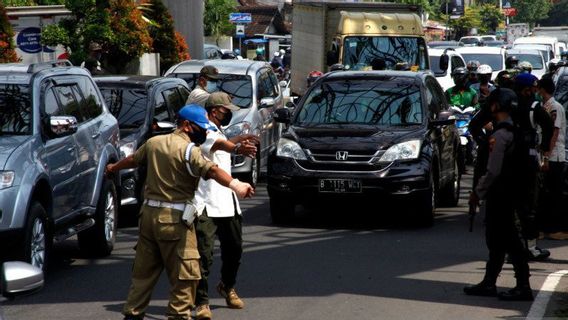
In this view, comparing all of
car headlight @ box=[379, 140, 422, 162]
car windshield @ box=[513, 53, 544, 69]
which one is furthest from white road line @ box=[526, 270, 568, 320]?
car windshield @ box=[513, 53, 544, 69]

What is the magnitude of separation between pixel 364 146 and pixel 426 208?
Answer: 1079 mm

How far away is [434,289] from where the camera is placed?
10789 millimetres

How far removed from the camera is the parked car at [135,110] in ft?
48.1

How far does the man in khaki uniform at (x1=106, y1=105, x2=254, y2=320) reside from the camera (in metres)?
8.26

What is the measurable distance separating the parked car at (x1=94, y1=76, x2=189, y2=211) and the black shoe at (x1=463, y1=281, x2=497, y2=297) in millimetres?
4995

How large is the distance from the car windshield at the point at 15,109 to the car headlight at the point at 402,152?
4.67 meters

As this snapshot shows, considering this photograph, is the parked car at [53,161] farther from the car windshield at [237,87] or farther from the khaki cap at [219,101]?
the car windshield at [237,87]

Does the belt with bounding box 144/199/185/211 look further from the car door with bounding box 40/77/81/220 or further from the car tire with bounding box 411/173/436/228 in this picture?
the car tire with bounding box 411/173/436/228

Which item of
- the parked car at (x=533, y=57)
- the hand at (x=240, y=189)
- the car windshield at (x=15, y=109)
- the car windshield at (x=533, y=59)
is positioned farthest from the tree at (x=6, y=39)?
the car windshield at (x=533, y=59)

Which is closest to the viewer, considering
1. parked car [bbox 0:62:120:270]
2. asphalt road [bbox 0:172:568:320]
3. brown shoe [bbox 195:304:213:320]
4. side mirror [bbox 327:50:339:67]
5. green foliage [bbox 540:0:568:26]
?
brown shoe [bbox 195:304:213:320]

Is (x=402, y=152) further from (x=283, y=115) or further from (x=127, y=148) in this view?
(x=127, y=148)

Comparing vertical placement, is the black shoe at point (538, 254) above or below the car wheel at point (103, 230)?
below

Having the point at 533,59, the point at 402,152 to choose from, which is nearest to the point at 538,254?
the point at 402,152

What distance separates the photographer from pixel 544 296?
10.5m
